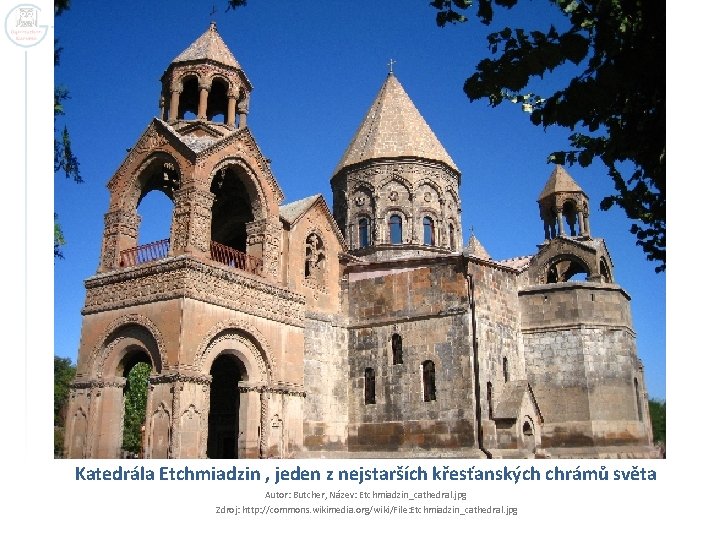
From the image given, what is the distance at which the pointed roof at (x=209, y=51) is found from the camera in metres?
15.1

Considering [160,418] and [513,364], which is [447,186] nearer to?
[513,364]

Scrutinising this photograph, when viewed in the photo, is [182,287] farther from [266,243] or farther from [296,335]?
[296,335]

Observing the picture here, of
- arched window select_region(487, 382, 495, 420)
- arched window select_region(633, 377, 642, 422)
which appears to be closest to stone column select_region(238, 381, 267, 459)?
arched window select_region(487, 382, 495, 420)

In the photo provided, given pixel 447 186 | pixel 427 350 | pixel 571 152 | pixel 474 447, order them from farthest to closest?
pixel 447 186 → pixel 427 350 → pixel 474 447 → pixel 571 152

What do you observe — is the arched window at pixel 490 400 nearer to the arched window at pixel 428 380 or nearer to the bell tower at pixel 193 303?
the arched window at pixel 428 380

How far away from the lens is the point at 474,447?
1466 cm

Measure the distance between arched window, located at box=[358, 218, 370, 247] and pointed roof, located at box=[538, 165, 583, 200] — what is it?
640 cm

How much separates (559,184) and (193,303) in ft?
48.0

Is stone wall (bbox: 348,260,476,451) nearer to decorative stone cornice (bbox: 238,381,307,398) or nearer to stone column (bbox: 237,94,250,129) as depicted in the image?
decorative stone cornice (bbox: 238,381,307,398)

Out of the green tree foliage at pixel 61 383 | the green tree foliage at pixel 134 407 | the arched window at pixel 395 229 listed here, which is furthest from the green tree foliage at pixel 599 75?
the green tree foliage at pixel 61 383

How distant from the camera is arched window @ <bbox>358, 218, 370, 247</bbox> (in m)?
21.5
